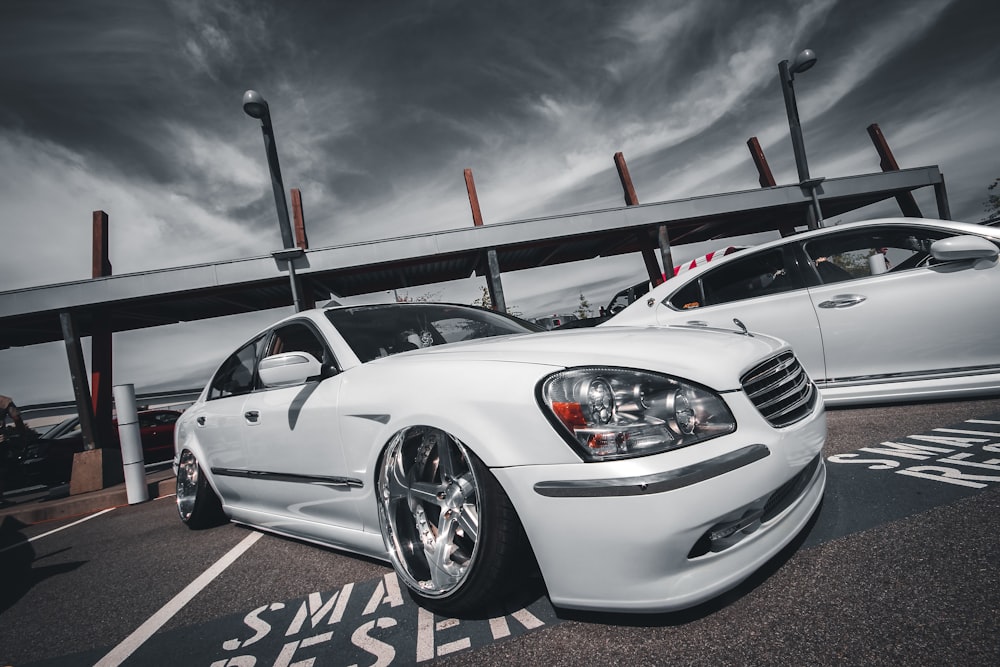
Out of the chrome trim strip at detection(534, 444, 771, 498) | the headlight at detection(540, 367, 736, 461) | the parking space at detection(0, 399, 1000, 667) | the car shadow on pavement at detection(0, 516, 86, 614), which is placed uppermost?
the headlight at detection(540, 367, 736, 461)

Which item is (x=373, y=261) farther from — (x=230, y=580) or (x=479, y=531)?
(x=479, y=531)

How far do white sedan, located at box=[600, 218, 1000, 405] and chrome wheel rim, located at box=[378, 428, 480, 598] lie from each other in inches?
60.9

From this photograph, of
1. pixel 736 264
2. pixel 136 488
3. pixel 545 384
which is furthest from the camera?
pixel 136 488

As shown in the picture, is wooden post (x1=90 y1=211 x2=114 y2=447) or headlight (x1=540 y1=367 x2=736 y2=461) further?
wooden post (x1=90 y1=211 x2=114 y2=447)

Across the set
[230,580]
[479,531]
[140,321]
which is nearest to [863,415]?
[479,531]

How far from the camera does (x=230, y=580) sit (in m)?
2.46

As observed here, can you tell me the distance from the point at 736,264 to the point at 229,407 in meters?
3.78

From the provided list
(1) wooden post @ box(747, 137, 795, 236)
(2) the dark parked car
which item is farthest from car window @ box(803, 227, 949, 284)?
(1) wooden post @ box(747, 137, 795, 236)

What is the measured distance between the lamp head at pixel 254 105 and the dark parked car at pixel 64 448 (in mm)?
5306

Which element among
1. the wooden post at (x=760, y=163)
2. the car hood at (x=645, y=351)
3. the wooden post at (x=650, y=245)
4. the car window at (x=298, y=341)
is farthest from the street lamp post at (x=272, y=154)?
the wooden post at (x=760, y=163)

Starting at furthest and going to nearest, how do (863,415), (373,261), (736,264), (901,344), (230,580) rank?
(373,261) < (736,264) < (863,415) < (901,344) < (230,580)

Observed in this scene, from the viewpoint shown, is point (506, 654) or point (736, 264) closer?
point (506, 654)

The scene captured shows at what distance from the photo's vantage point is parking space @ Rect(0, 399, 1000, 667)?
4.28 feet

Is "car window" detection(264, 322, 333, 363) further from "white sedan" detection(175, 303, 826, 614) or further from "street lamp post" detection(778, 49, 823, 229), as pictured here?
"street lamp post" detection(778, 49, 823, 229)
